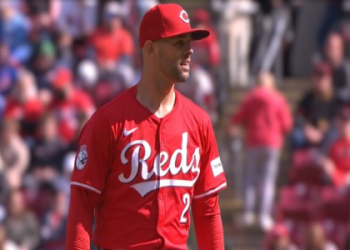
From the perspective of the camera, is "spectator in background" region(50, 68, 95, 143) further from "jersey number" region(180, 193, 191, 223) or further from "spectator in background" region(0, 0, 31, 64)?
"jersey number" region(180, 193, 191, 223)

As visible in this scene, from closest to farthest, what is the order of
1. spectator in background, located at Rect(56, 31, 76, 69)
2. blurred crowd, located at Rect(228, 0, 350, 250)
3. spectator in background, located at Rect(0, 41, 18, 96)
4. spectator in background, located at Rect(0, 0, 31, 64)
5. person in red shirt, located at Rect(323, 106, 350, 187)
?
blurred crowd, located at Rect(228, 0, 350, 250), person in red shirt, located at Rect(323, 106, 350, 187), spectator in background, located at Rect(0, 41, 18, 96), spectator in background, located at Rect(56, 31, 76, 69), spectator in background, located at Rect(0, 0, 31, 64)

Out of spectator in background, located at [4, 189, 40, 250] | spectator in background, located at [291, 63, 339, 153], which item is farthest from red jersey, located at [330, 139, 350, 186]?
spectator in background, located at [4, 189, 40, 250]

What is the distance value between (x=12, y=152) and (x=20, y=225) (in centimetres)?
116

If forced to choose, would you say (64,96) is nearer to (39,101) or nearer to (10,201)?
(39,101)

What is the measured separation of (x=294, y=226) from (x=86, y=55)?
4.31 meters

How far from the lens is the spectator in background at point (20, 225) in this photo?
11391mm

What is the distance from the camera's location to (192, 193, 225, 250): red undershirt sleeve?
526 centimetres

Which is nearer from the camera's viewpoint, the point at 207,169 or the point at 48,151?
the point at 207,169

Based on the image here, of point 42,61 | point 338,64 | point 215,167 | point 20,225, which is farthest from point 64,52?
point 215,167

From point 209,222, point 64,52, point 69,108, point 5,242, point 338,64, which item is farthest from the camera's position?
point 64,52

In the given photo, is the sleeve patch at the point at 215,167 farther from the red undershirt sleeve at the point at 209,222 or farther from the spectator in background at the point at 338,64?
the spectator in background at the point at 338,64

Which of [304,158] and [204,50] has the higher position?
[204,50]

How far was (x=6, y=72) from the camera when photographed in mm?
13891

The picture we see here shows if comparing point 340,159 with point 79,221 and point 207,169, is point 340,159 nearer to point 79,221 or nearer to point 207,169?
point 207,169
